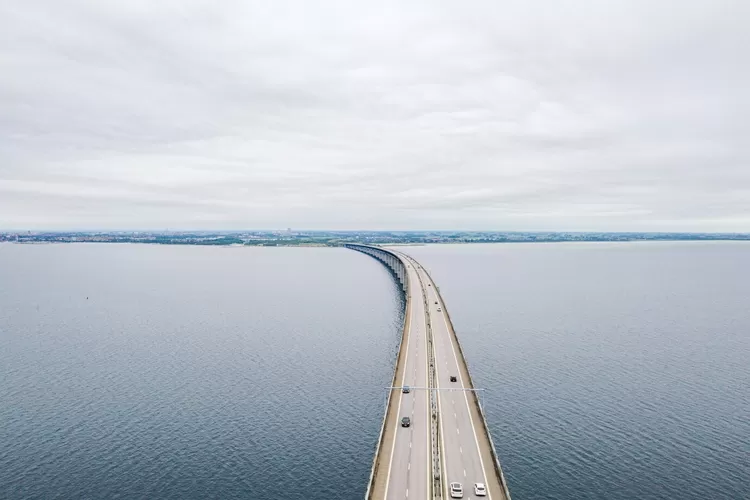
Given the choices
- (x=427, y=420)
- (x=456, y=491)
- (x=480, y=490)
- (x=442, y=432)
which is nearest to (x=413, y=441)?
(x=442, y=432)

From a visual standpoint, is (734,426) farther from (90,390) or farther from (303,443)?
(90,390)

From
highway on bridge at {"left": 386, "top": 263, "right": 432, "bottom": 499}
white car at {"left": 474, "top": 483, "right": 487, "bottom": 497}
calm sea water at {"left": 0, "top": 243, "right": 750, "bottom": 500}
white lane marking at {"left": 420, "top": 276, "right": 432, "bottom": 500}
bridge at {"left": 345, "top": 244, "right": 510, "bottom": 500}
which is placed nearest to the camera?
white car at {"left": 474, "top": 483, "right": 487, "bottom": 497}

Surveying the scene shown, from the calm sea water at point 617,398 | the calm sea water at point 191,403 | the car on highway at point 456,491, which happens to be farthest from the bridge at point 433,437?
the calm sea water at point 617,398

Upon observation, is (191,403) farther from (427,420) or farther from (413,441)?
(413,441)

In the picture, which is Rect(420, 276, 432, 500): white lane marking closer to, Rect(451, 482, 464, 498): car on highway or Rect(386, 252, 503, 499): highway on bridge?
Rect(386, 252, 503, 499): highway on bridge

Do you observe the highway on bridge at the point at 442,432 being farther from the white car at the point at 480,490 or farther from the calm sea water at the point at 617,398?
the calm sea water at the point at 617,398

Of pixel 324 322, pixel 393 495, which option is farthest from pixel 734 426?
pixel 324 322

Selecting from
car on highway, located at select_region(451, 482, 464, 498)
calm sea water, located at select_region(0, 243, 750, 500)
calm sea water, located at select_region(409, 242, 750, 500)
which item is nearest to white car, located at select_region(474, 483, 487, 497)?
car on highway, located at select_region(451, 482, 464, 498)
